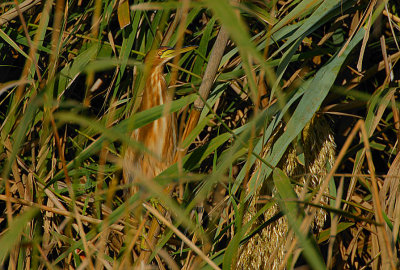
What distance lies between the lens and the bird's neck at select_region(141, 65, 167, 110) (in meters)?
1.86

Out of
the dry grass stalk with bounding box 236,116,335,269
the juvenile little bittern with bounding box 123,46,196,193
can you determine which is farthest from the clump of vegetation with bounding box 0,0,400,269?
the juvenile little bittern with bounding box 123,46,196,193

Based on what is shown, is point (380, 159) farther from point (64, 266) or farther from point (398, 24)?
point (64, 266)

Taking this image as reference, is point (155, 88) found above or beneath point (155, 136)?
above

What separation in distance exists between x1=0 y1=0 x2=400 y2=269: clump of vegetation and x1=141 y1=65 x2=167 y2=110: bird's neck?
21cm

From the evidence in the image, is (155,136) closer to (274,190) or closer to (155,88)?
(155,88)

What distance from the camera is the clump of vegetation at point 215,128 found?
1.06 m

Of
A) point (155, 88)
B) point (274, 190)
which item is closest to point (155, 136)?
point (155, 88)

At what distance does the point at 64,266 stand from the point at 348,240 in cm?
80

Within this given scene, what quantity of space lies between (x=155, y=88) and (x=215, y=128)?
0.43 meters

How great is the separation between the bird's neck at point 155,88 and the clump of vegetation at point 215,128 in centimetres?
21

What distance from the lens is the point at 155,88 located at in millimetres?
1889

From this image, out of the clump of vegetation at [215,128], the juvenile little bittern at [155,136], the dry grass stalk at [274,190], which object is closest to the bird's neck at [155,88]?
the juvenile little bittern at [155,136]

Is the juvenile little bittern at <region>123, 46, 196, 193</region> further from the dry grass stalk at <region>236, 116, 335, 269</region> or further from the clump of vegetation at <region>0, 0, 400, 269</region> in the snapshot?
the dry grass stalk at <region>236, 116, 335, 269</region>

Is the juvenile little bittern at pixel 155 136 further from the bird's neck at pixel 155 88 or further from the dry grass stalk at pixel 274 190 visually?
the dry grass stalk at pixel 274 190
